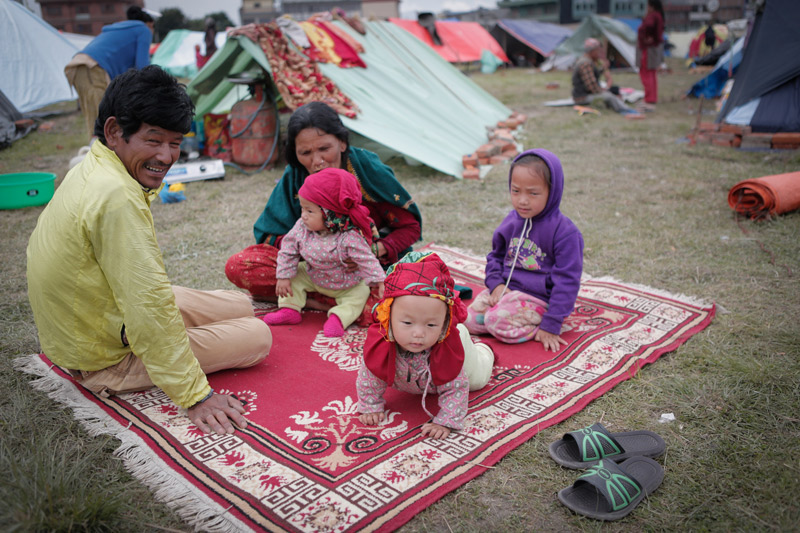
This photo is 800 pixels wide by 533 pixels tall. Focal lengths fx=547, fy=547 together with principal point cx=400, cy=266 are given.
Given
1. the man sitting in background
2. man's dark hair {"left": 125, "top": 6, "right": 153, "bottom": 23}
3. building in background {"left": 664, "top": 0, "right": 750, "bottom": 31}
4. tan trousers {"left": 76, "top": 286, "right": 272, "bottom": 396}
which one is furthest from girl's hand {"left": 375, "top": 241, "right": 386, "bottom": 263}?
building in background {"left": 664, "top": 0, "right": 750, "bottom": 31}

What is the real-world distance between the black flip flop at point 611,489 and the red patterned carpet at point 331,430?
1.04 ft

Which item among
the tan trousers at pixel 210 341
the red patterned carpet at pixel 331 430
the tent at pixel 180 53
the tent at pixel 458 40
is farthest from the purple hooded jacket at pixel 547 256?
the tent at pixel 458 40

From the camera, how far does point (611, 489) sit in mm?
1768

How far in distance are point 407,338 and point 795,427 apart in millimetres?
1560

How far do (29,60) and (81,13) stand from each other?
26.9 meters

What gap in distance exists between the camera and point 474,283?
3.82 meters

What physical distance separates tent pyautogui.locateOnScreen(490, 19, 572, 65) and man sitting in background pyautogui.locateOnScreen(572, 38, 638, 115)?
37.1 feet

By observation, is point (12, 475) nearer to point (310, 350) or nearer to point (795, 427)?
point (310, 350)

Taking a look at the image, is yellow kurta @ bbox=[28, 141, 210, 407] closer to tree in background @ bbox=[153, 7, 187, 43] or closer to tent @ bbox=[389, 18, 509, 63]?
tent @ bbox=[389, 18, 509, 63]

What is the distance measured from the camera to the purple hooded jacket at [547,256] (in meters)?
2.88

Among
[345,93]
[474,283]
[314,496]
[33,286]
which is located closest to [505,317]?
[474,283]

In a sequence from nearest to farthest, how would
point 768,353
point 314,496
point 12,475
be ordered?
point 12,475 < point 314,496 < point 768,353

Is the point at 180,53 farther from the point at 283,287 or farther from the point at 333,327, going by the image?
the point at 333,327

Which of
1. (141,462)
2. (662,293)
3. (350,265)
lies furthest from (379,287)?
(662,293)
